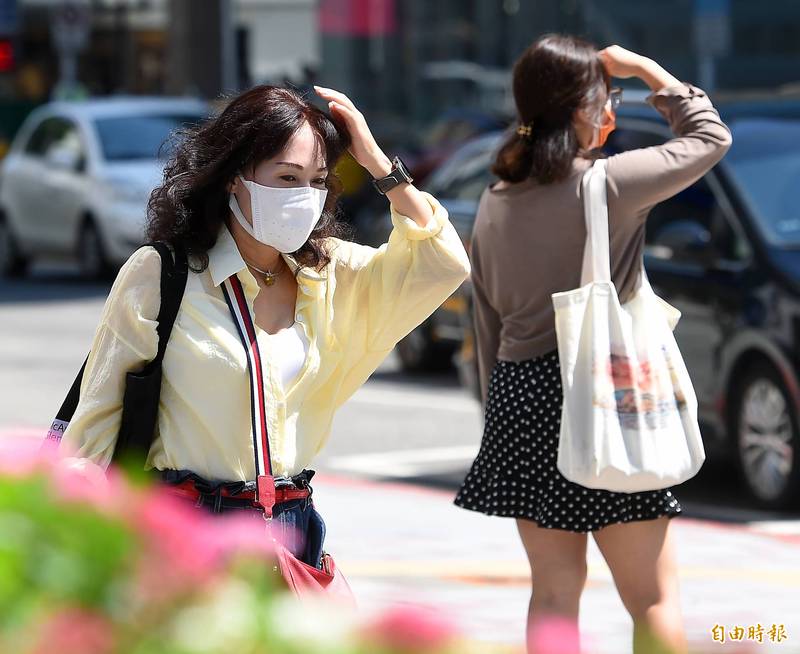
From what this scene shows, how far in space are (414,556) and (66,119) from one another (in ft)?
43.7

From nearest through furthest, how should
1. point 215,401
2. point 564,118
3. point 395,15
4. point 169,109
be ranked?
point 215,401 < point 564,118 < point 169,109 < point 395,15

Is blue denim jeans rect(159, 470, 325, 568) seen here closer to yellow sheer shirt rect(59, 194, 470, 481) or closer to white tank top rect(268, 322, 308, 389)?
yellow sheer shirt rect(59, 194, 470, 481)

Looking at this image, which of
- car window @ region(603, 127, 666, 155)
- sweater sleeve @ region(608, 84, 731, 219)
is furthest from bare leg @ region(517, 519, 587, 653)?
car window @ region(603, 127, 666, 155)

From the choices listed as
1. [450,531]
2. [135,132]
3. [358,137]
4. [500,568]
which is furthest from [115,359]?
[135,132]

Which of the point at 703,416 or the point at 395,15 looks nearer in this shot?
the point at 703,416

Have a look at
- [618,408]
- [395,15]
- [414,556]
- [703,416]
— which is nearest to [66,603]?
[618,408]

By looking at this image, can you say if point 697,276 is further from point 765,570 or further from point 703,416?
point 765,570

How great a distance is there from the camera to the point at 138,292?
323 centimetres

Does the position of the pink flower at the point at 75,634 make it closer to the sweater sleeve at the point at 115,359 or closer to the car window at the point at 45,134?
the sweater sleeve at the point at 115,359

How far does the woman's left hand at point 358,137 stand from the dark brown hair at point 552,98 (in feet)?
2.49

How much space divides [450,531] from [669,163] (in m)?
3.59

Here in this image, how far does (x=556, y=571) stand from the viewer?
409 cm

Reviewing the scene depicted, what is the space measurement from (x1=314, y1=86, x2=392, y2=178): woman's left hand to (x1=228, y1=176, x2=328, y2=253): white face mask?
0.44 ft

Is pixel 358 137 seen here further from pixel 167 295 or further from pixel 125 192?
pixel 125 192
